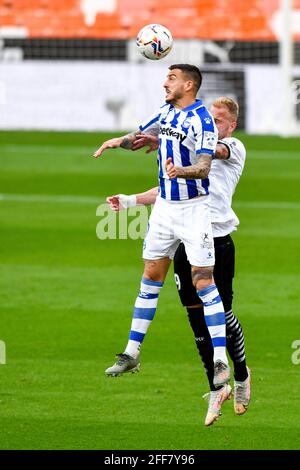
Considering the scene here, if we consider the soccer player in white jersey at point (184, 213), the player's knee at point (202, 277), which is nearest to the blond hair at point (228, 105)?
the soccer player in white jersey at point (184, 213)

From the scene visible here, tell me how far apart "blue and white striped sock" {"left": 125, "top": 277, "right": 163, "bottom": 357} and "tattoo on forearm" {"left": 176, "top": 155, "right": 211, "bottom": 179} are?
1000 mm

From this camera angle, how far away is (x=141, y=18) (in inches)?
1220

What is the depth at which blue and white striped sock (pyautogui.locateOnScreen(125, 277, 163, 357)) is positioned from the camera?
887 cm

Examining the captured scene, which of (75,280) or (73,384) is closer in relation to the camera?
(73,384)

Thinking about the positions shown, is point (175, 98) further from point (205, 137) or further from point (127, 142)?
point (127, 142)

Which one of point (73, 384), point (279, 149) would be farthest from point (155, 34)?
point (279, 149)

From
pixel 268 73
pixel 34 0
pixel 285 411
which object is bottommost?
pixel 285 411

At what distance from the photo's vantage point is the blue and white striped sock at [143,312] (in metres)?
8.87

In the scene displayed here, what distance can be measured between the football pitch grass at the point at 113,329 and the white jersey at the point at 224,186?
1451mm

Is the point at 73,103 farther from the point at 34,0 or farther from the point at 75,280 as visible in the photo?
the point at 75,280

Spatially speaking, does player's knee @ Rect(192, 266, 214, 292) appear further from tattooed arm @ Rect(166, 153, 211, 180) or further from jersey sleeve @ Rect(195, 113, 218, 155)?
jersey sleeve @ Rect(195, 113, 218, 155)

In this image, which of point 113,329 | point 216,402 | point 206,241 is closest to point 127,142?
point 206,241

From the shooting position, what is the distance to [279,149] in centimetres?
2509
